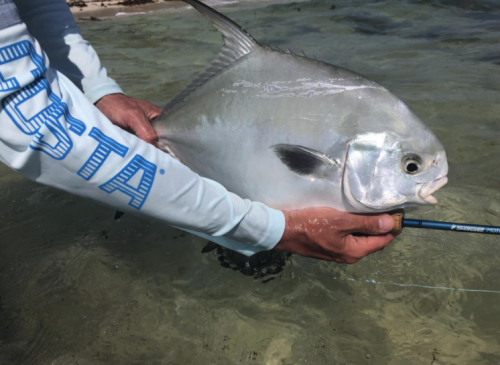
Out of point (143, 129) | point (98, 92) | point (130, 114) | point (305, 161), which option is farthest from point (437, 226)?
point (98, 92)

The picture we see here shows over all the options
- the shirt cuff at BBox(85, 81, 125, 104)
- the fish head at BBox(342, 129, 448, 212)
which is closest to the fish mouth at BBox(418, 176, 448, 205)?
the fish head at BBox(342, 129, 448, 212)

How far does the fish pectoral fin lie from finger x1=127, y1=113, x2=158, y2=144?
0.59 meters

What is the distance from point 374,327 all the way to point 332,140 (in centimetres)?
84

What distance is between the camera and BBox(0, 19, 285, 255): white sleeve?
103 cm

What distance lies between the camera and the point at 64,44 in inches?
79.5

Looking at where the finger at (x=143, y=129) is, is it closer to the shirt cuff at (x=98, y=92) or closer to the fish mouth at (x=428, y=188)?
the shirt cuff at (x=98, y=92)

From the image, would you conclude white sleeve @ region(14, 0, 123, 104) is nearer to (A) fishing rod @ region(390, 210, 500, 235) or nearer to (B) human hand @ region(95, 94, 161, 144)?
(B) human hand @ region(95, 94, 161, 144)

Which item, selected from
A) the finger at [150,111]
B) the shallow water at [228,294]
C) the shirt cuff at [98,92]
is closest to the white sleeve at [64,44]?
the shirt cuff at [98,92]

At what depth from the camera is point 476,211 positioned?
2.44m

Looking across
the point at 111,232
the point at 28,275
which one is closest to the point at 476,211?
the point at 111,232

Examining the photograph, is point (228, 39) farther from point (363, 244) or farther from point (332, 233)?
point (363, 244)

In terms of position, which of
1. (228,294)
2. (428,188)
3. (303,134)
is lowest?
(228,294)

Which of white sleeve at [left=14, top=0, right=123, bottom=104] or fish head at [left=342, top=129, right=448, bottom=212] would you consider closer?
fish head at [left=342, top=129, right=448, bottom=212]

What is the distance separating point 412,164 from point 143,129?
3.71 feet
